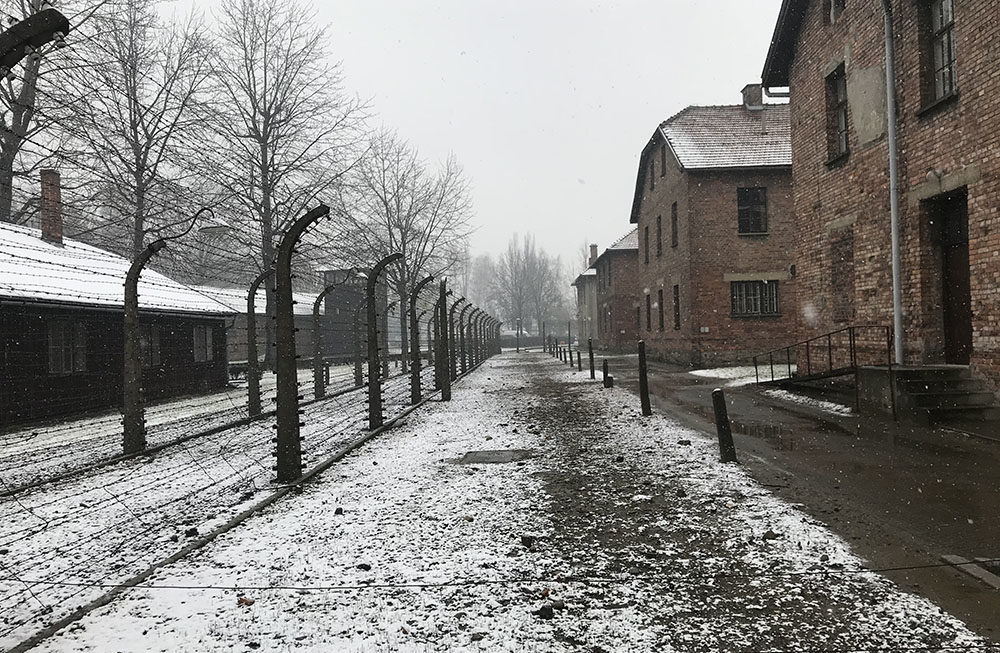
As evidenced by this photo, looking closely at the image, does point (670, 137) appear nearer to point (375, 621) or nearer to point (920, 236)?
point (920, 236)

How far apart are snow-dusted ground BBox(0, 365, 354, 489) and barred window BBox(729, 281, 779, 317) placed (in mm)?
17437

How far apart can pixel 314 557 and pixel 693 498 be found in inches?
132

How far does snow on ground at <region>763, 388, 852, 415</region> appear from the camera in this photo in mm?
10641

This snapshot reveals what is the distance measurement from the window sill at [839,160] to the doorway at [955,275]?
8.81 feet

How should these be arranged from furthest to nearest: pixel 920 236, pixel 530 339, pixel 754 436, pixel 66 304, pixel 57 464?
pixel 530 339 < pixel 66 304 < pixel 920 236 < pixel 754 436 < pixel 57 464

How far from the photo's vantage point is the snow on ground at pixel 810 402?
10641 mm

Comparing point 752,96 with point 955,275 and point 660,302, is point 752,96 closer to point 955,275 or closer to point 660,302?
point 660,302

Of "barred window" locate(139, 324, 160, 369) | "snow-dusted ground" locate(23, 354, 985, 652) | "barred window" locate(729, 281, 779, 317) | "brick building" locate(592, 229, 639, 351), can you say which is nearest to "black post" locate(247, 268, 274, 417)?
"snow-dusted ground" locate(23, 354, 985, 652)

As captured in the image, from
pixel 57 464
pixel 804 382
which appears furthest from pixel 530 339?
pixel 57 464

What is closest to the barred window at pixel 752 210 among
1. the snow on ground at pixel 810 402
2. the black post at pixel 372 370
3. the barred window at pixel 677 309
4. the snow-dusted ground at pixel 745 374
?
the barred window at pixel 677 309

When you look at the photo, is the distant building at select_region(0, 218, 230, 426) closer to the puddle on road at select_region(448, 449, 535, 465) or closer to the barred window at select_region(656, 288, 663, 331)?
the puddle on road at select_region(448, 449, 535, 465)

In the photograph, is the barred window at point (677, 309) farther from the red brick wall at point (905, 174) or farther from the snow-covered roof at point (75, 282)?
the snow-covered roof at point (75, 282)

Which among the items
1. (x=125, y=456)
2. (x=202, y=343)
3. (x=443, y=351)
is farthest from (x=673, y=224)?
(x=125, y=456)

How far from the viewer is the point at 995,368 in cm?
885
